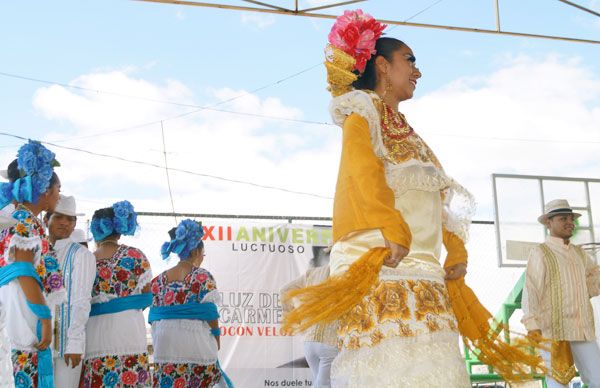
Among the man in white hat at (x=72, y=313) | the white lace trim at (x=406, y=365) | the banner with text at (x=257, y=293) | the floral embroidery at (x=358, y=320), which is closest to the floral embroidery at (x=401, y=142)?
the floral embroidery at (x=358, y=320)

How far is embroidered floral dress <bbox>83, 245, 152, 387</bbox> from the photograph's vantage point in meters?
5.64

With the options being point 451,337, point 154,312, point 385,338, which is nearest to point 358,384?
point 385,338

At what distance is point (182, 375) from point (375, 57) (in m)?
4.45

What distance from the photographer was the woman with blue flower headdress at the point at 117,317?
5641 mm

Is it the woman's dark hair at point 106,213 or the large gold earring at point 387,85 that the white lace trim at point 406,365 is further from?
the woman's dark hair at point 106,213

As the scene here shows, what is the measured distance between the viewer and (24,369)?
4148 millimetres

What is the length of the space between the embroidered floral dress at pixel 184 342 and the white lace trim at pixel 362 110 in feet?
13.6

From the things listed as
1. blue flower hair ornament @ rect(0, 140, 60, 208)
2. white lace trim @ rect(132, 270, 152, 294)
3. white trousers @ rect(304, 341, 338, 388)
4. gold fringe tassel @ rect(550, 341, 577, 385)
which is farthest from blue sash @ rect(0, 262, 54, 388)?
gold fringe tassel @ rect(550, 341, 577, 385)

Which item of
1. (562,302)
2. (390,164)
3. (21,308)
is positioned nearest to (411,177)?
(390,164)

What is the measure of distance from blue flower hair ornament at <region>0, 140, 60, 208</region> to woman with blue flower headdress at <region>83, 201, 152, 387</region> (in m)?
1.47

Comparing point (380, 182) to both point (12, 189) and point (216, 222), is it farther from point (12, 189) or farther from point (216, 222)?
point (216, 222)

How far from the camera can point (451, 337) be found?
2879 mm

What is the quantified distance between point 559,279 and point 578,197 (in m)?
8.31

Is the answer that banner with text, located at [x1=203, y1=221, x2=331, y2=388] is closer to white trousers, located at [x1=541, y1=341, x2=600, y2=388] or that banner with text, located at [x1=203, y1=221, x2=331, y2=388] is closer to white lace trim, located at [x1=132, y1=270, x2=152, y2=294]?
white trousers, located at [x1=541, y1=341, x2=600, y2=388]
